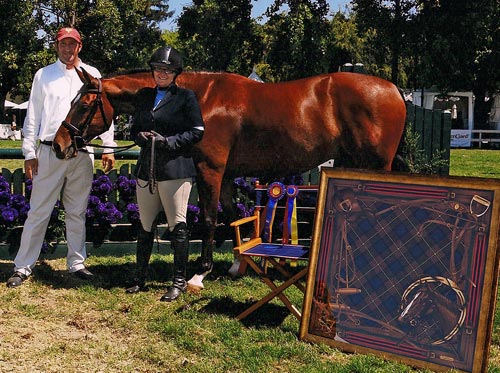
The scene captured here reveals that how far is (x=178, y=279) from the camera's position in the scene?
5102 millimetres

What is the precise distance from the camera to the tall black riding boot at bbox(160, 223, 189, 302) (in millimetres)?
4977

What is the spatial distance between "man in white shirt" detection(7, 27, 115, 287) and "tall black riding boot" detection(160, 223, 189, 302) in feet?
3.57

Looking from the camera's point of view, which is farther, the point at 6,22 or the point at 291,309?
the point at 6,22

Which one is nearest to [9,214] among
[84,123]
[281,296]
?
[84,123]

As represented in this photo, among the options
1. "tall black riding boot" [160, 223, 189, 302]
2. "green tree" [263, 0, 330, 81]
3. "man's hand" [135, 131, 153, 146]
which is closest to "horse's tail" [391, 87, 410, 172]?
"tall black riding boot" [160, 223, 189, 302]

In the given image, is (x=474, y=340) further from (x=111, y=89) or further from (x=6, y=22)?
(x=6, y=22)

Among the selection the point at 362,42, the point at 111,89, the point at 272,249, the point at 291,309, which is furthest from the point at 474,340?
the point at 362,42

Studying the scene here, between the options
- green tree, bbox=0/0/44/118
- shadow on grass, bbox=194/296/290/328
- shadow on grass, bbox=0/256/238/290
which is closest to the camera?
shadow on grass, bbox=194/296/290/328

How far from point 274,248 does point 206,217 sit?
0.89 m

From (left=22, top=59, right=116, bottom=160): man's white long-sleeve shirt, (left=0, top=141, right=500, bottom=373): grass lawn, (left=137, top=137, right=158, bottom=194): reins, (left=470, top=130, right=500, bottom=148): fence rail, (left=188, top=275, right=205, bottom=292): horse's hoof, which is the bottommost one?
(left=0, top=141, right=500, bottom=373): grass lawn

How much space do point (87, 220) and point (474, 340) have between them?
4.54 meters

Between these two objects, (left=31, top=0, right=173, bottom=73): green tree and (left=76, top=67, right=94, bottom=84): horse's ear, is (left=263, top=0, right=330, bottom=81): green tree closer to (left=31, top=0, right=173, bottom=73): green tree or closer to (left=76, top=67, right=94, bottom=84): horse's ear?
(left=31, top=0, right=173, bottom=73): green tree

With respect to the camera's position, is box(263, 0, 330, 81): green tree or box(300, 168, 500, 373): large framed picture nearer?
box(300, 168, 500, 373): large framed picture

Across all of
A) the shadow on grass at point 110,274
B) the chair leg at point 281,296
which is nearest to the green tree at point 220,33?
the shadow on grass at point 110,274
